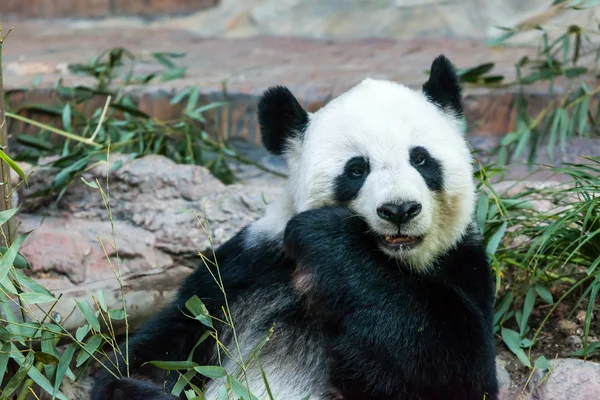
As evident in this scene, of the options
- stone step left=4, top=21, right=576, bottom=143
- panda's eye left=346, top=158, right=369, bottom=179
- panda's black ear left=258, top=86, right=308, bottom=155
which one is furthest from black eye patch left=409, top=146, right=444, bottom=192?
stone step left=4, top=21, right=576, bottom=143

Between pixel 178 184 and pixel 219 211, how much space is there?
343 millimetres

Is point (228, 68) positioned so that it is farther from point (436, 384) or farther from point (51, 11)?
point (436, 384)

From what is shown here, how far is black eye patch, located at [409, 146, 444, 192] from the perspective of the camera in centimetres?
332

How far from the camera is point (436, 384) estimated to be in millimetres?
3201

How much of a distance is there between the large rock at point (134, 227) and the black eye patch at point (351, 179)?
127cm

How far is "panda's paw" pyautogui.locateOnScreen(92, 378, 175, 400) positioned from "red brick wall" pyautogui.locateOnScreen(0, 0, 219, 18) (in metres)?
7.98

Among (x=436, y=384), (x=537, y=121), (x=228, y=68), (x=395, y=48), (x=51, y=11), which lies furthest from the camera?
(x=51, y=11)

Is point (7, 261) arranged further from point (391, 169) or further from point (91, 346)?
point (391, 169)

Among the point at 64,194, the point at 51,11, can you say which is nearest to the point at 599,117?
the point at 64,194

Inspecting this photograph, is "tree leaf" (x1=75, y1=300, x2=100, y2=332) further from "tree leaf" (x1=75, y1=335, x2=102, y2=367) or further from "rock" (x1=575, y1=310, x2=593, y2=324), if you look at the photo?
"rock" (x1=575, y1=310, x2=593, y2=324)

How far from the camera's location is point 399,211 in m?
3.04

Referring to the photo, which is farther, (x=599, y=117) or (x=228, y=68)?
(x=228, y=68)

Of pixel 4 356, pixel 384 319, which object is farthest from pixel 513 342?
pixel 4 356

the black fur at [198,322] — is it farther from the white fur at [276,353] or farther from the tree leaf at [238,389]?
the tree leaf at [238,389]
